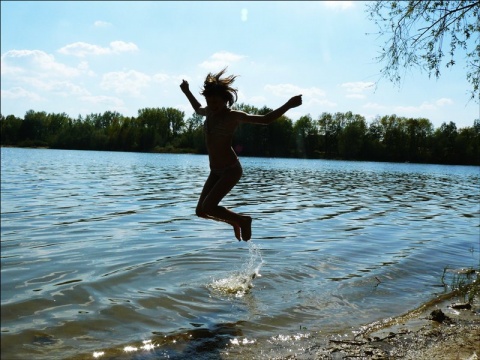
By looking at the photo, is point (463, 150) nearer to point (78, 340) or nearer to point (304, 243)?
point (304, 243)

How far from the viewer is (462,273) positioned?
10219 mm

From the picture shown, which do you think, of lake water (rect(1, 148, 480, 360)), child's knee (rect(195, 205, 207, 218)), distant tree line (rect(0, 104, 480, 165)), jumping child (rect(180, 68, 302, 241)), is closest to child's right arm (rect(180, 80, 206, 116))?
jumping child (rect(180, 68, 302, 241))

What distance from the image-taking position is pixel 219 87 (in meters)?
6.58

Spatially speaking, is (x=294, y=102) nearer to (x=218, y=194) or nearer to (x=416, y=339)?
(x=218, y=194)

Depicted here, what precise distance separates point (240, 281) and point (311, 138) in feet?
415

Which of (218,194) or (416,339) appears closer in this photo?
(416,339)

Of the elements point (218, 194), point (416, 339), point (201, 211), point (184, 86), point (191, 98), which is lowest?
point (416, 339)

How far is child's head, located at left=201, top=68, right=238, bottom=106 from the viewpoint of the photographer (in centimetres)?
657

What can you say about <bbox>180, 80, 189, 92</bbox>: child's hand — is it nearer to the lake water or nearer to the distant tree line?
the lake water

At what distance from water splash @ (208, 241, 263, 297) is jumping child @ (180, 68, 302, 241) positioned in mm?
1428

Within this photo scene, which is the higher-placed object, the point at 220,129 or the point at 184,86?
the point at 184,86

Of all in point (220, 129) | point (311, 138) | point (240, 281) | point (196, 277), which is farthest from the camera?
point (311, 138)

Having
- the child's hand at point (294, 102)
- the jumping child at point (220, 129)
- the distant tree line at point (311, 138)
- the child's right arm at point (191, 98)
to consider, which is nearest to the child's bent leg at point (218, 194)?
the jumping child at point (220, 129)

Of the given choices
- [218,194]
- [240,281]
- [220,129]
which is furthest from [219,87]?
[240,281]
